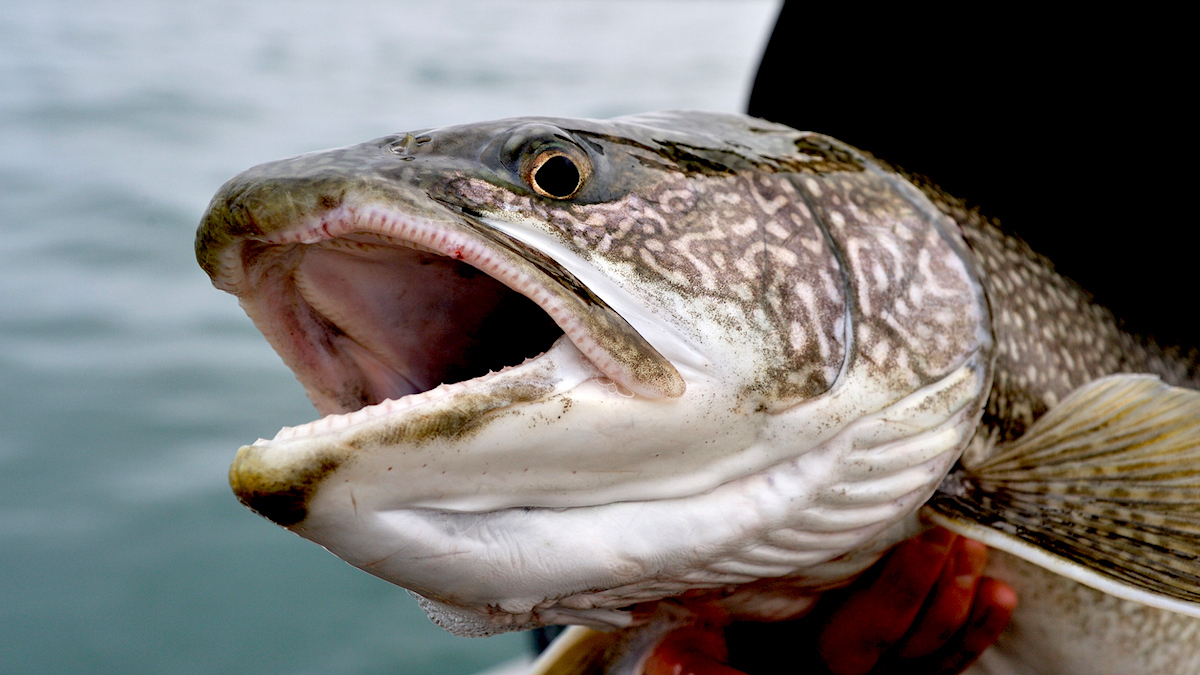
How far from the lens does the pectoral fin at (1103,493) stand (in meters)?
1.55

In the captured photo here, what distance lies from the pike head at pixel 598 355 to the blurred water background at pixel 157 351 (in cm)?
347

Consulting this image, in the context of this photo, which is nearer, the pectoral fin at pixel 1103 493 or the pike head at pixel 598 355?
the pike head at pixel 598 355

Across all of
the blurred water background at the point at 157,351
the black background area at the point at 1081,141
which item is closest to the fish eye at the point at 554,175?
the black background area at the point at 1081,141

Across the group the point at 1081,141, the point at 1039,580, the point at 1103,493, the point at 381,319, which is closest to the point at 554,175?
the point at 381,319

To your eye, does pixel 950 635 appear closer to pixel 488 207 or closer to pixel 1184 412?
pixel 1184 412

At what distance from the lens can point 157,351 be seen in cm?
627

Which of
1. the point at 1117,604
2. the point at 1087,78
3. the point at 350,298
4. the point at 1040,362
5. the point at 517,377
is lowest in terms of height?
the point at 1117,604

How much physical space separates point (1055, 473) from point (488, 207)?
1.21 m

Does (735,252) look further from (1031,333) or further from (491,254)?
(1031,333)

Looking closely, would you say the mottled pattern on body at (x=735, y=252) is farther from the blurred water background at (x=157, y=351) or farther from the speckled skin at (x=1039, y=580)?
the blurred water background at (x=157, y=351)

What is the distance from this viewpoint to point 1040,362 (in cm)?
191

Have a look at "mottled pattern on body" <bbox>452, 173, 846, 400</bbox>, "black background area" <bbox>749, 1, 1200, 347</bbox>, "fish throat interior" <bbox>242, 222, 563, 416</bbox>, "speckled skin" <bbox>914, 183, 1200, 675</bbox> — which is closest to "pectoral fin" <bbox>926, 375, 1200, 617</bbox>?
"speckled skin" <bbox>914, 183, 1200, 675</bbox>

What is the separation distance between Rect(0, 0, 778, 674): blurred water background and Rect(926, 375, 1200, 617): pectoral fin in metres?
3.69

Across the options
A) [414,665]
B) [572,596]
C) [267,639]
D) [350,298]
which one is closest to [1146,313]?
[572,596]
